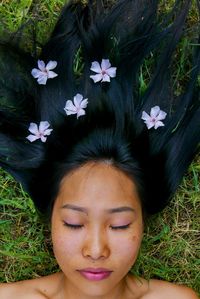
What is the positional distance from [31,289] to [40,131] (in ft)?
2.93

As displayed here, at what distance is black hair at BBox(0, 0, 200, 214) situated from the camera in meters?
3.11

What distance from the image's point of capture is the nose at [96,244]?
2.86m

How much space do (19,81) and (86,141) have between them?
49 centimetres

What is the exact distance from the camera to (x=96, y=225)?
286 centimetres

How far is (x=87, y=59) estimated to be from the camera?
316 cm

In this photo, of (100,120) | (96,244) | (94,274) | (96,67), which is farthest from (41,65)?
(94,274)

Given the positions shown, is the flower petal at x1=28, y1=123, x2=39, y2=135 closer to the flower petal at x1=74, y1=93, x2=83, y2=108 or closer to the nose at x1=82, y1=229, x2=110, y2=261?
the flower petal at x1=74, y1=93, x2=83, y2=108

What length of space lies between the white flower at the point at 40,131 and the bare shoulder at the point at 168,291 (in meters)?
1.03

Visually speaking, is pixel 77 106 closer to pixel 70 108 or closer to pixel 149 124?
pixel 70 108

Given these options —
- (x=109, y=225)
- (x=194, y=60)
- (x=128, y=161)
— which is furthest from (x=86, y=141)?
(x=194, y=60)

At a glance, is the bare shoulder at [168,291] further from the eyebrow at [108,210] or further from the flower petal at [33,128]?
the flower petal at [33,128]

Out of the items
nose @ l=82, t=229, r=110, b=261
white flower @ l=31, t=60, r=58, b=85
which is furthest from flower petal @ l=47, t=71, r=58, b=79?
nose @ l=82, t=229, r=110, b=261

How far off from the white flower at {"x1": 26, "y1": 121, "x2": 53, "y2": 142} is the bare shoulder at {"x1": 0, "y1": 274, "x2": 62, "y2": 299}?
0.82m

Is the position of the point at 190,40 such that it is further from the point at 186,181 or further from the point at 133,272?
the point at 133,272
